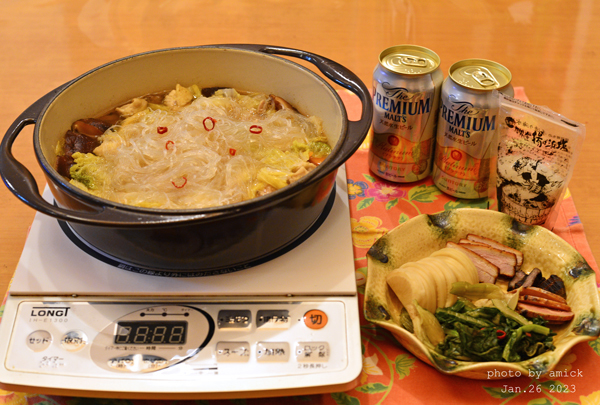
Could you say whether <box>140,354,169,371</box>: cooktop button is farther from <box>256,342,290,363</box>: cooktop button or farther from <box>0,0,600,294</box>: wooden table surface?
<box>0,0,600,294</box>: wooden table surface

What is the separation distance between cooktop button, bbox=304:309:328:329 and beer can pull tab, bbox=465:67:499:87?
0.81 metres

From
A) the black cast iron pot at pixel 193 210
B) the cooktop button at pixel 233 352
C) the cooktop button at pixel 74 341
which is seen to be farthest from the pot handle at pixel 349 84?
the cooktop button at pixel 74 341

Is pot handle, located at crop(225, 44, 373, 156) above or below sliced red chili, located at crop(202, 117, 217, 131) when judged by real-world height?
above

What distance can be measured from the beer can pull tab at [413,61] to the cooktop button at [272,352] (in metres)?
0.91

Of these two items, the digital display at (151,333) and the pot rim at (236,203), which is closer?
the pot rim at (236,203)

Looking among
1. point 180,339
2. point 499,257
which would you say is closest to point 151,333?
point 180,339

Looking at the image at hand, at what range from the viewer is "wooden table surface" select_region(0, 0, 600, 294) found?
2334 mm

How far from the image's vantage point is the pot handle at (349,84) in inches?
46.0

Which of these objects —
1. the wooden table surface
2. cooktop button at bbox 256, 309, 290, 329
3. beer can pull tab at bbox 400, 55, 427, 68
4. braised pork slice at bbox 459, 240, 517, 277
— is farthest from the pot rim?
the wooden table surface

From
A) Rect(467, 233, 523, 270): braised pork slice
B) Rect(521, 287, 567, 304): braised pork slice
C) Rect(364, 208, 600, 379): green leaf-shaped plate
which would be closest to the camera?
Rect(364, 208, 600, 379): green leaf-shaped plate

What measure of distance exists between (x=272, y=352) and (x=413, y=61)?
963mm

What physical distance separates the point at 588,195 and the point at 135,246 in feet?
4.84

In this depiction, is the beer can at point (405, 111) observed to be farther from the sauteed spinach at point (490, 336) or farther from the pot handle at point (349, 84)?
the sauteed spinach at point (490, 336)

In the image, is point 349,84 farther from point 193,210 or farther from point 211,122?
point 193,210
